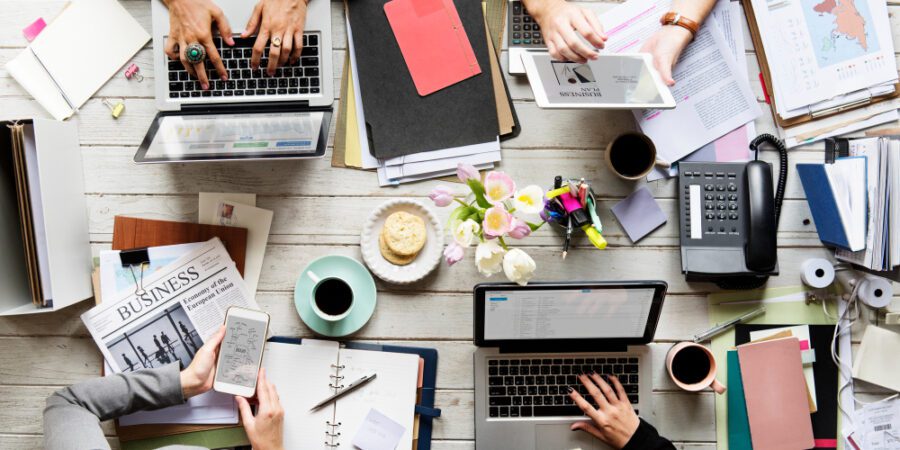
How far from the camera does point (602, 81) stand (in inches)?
49.8

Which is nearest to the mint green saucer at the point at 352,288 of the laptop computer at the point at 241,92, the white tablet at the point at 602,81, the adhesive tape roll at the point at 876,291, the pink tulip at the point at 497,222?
the laptop computer at the point at 241,92

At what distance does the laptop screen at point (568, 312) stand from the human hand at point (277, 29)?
2.03 ft

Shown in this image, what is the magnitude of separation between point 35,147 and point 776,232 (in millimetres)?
1520

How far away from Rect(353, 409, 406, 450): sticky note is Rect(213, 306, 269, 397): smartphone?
0.24 meters

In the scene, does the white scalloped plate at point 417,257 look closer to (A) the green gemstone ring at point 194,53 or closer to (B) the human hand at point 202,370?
(B) the human hand at point 202,370

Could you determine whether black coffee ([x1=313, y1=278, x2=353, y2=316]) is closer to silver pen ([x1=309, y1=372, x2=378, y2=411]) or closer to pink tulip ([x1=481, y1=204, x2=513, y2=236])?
silver pen ([x1=309, y1=372, x2=378, y2=411])

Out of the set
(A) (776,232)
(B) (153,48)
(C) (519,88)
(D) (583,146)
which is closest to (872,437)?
(A) (776,232)

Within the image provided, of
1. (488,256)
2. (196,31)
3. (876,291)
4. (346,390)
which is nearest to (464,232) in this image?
(488,256)

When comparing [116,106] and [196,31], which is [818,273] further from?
[116,106]

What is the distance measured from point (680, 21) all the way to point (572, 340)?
716 millimetres

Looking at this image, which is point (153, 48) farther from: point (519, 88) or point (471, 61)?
point (519, 88)

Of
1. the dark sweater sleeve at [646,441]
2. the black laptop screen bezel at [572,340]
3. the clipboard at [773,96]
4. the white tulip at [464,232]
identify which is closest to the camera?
the white tulip at [464,232]

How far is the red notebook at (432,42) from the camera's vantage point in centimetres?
139

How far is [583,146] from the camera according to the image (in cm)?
142
